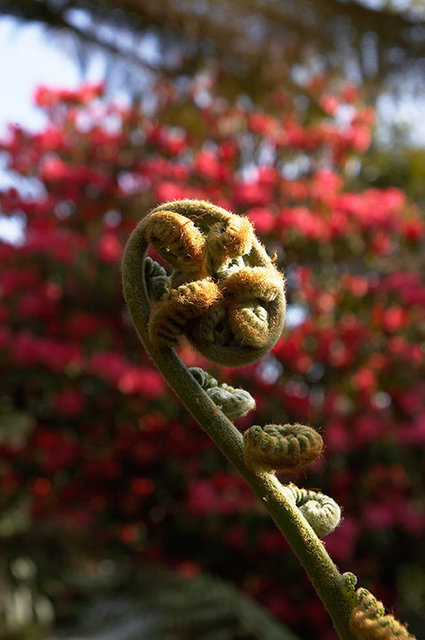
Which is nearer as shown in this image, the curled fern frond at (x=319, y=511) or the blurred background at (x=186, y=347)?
the curled fern frond at (x=319, y=511)

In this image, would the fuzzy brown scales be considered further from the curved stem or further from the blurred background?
the blurred background

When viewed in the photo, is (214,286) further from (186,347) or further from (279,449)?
(186,347)

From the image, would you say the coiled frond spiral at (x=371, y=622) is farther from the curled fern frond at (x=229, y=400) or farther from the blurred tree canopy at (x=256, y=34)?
the blurred tree canopy at (x=256, y=34)

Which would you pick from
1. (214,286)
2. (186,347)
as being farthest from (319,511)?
(186,347)

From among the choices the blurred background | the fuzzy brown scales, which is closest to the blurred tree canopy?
the blurred background

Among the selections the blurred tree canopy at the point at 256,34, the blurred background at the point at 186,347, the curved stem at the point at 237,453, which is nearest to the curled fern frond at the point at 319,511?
the curved stem at the point at 237,453

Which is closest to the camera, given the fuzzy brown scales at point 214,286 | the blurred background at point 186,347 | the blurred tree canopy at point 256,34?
the fuzzy brown scales at point 214,286
